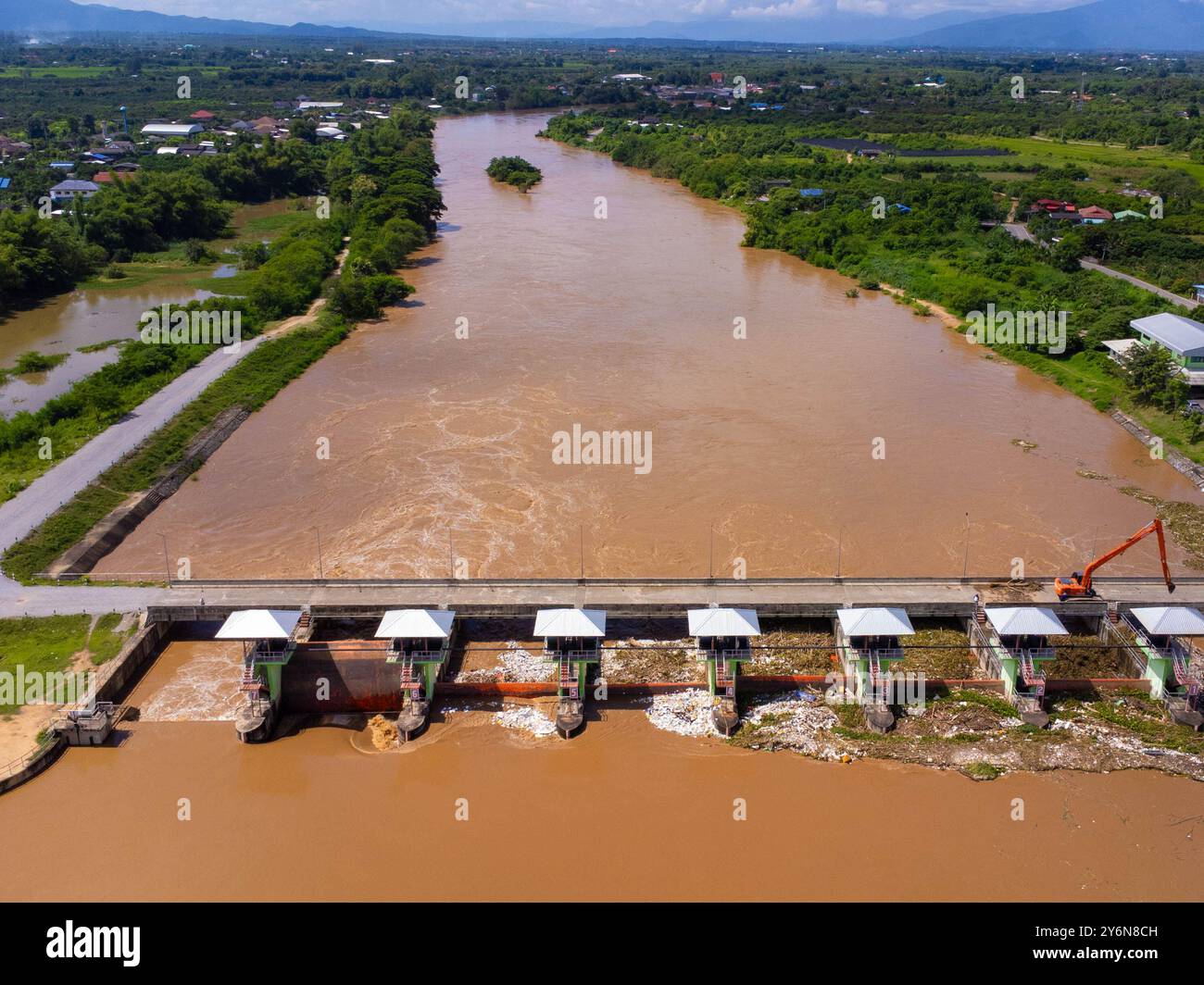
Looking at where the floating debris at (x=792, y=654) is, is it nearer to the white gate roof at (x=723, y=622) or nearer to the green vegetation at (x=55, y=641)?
the white gate roof at (x=723, y=622)

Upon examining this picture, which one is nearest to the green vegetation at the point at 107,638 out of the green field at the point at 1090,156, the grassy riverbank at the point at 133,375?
the grassy riverbank at the point at 133,375

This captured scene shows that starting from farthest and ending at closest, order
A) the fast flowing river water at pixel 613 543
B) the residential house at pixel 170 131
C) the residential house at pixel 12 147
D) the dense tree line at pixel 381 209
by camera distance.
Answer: the residential house at pixel 170 131, the residential house at pixel 12 147, the dense tree line at pixel 381 209, the fast flowing river water at pixel 613 543

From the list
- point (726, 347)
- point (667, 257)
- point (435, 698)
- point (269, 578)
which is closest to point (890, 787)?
point (435, 698)

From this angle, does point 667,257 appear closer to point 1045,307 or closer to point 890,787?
point 1045,307

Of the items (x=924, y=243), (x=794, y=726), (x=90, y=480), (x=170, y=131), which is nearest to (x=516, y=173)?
(x=924, y=243)

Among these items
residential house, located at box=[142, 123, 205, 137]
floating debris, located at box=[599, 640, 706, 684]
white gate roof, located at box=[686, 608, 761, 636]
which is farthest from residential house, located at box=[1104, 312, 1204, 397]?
residential house, located at box=[142, 123, 205, 137]
